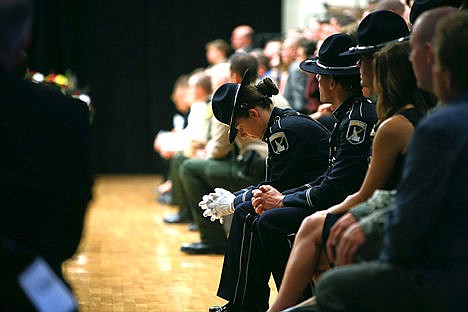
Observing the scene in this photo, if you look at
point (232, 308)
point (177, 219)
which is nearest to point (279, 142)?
point (232, 308)

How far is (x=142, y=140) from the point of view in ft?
39.6

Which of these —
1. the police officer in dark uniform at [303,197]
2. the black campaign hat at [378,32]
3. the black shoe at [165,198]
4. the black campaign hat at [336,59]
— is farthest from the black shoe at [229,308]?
the black shoe at [165,198]

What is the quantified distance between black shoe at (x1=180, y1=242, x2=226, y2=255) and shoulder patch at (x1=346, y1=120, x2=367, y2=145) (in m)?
2.78

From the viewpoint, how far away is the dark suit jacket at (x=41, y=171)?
2.40 metres

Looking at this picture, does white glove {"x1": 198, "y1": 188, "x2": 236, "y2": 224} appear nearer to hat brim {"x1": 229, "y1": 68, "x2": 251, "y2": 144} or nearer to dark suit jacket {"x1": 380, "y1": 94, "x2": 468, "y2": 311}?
hat brim {"x1": 229, "y1": 68, "x2": 251, "y2": 144}

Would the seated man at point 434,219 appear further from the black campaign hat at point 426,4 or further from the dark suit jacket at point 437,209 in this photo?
the black campaign hat at point 426,4

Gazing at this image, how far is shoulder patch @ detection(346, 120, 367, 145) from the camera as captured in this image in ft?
12.0

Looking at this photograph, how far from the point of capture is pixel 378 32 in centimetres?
352

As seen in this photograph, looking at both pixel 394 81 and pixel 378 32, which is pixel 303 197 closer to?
pixel 378 32

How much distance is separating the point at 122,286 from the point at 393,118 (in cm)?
253

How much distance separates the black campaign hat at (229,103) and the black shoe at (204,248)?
198 centimetres

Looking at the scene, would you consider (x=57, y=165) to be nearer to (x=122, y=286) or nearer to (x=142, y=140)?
(x=122, y=286)

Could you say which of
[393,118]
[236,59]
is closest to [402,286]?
[393,118]

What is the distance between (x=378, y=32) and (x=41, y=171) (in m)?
1.59
